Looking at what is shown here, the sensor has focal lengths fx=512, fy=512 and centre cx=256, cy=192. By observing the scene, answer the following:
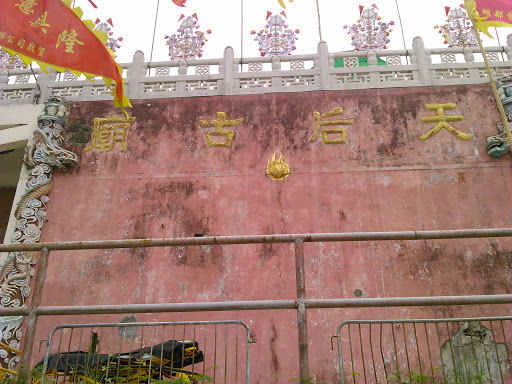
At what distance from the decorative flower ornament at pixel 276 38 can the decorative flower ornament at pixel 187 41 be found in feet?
3.45

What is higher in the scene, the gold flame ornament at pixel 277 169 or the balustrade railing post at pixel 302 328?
the gold flame ornament at pixel 277 169

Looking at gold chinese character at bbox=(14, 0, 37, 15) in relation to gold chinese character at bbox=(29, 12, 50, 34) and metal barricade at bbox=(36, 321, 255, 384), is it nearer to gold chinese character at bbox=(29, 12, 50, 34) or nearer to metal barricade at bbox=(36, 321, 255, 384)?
gold chinese character at bbox=(29, 12, 50, 34)

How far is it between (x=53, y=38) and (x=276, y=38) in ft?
14.5

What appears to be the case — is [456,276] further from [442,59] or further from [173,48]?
[173,48]

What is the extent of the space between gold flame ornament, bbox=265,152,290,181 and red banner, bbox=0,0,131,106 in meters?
2.79

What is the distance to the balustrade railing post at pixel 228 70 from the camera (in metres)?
8.92

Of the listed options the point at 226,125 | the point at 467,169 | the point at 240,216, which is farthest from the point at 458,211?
the point at 226,125

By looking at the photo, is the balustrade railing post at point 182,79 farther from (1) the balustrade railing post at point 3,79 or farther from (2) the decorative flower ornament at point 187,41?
(1) the balustrade railing post at point 3,79

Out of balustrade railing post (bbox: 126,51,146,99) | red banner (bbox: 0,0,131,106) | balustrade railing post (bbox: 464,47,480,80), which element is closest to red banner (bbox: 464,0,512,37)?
balustrade railing post (bbox: 464,47,480,80)

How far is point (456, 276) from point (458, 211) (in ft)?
3.36

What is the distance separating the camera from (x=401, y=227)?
25.3ft

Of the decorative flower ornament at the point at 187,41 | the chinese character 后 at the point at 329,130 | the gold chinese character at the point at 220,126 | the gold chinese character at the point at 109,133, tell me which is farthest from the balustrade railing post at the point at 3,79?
the chinese character 后 at the point at 329,130

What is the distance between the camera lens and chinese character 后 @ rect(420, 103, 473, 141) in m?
8.19

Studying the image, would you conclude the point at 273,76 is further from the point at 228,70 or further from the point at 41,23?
the point at 41,23
